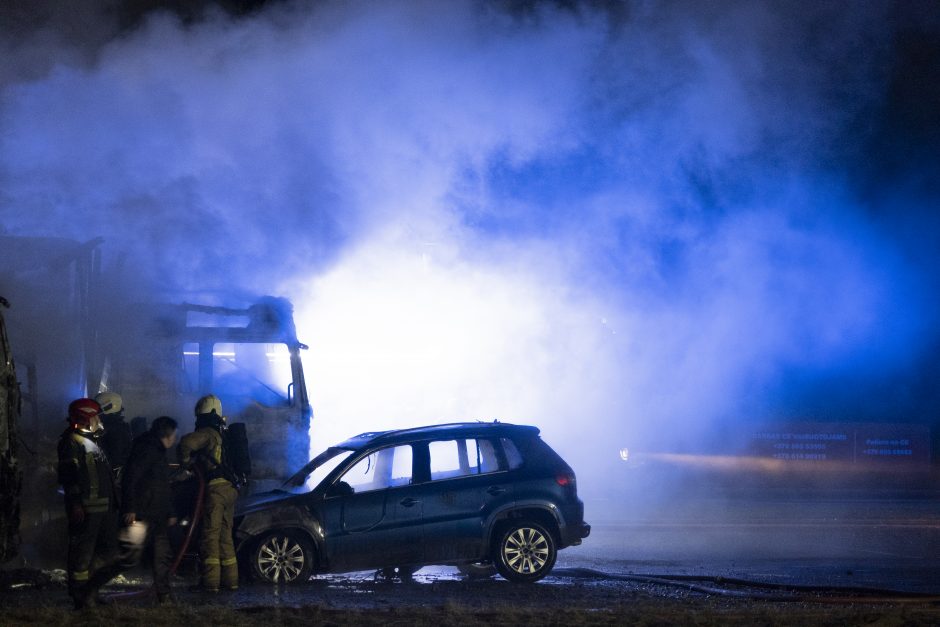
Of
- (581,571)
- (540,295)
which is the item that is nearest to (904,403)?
(540,295)

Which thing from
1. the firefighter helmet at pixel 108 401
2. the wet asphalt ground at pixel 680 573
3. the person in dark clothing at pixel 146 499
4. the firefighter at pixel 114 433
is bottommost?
the wet asphalt ground at pixel 680 573

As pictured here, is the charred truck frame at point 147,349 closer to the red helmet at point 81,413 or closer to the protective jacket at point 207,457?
the protective jacket at point 207,457

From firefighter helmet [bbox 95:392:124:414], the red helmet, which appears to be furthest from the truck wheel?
the red helmet

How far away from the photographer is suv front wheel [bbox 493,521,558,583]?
988 cm

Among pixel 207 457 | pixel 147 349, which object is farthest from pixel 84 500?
pixel 147 349

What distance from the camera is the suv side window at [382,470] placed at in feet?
33.5

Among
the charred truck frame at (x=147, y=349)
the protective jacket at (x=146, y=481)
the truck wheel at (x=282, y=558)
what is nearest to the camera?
the protective jacket at (x=146, y=481)

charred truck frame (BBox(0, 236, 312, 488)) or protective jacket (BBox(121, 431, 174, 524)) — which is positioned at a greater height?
charred truck frame (BBox(0, 236, 312, 488))

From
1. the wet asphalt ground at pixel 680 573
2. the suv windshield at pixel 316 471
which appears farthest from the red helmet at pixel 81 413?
the suv windshield at pixel 316 471

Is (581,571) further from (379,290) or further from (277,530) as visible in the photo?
(379,290)

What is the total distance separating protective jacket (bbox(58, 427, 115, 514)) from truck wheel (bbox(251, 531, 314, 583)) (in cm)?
209

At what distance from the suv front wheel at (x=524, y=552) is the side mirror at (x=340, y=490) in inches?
60.2

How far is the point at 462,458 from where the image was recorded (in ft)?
34.2

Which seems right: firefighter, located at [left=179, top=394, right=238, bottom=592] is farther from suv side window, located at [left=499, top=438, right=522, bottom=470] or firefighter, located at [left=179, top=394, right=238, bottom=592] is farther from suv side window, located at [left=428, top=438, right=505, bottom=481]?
suv side window, located at [left=499, top=438, right=522, bottom=470]
